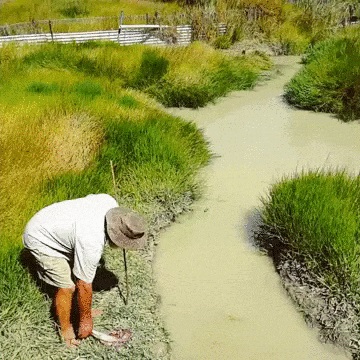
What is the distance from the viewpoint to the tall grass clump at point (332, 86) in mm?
8953

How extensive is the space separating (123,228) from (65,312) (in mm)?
852

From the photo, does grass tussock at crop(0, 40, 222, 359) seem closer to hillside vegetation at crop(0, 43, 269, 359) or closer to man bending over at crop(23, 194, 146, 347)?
hillside vegetation at crop(0, 43, 269, 359)

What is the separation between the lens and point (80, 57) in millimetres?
10000

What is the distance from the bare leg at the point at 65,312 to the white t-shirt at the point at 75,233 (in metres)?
0.26

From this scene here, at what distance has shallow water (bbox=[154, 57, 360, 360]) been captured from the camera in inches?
167

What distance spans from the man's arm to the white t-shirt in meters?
0.07

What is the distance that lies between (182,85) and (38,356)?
21.9 ft

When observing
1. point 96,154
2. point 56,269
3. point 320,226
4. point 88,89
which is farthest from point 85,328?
point 88,89

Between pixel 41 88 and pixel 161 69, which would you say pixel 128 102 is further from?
pixel 161 69

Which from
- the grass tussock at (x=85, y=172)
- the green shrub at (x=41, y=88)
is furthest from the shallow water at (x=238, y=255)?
the green shrub at (x=41, y=88)

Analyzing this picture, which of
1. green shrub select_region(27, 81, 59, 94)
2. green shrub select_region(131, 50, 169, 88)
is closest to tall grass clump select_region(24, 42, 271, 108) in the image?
green shrub select_region(131, 50, 169, 88)

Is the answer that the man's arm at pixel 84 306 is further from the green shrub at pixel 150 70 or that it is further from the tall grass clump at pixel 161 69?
the green shrub at pixel 150 70

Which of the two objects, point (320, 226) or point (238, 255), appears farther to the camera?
point (238, 255)

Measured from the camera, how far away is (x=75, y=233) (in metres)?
3.24
